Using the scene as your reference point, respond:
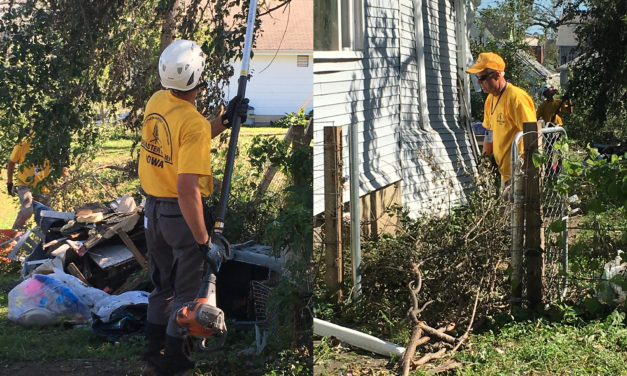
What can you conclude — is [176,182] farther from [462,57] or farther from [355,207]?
[462,57]

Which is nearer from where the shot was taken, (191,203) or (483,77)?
(191,203)

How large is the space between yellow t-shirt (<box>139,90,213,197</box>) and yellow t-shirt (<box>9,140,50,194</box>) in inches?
29.0

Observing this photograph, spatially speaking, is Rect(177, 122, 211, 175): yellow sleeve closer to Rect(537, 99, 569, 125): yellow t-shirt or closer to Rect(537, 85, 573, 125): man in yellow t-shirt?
Rect(537, 85, 573, 125): man in yellow t-shirt

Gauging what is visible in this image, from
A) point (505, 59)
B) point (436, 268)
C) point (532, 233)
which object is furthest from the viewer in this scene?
point (532, 233)

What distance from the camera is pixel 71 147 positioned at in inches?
169

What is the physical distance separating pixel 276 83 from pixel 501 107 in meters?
1.53

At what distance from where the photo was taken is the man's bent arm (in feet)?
12.4

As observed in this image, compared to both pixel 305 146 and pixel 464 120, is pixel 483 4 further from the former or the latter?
pixel 305 146

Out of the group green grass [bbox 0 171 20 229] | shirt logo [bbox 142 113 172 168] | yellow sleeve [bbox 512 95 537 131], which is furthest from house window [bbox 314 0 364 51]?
green grass [bbox 0 171 20 229]

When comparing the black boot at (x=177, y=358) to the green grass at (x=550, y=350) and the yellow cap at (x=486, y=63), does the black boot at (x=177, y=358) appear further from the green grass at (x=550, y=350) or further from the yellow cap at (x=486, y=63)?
the yellow cap at (x=486, y=63)

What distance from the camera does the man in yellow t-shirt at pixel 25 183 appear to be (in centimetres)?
432

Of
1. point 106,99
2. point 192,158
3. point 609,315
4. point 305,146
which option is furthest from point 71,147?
point 609,315

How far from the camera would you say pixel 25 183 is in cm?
438

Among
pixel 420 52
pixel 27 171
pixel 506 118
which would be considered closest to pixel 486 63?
pixel 420 52
